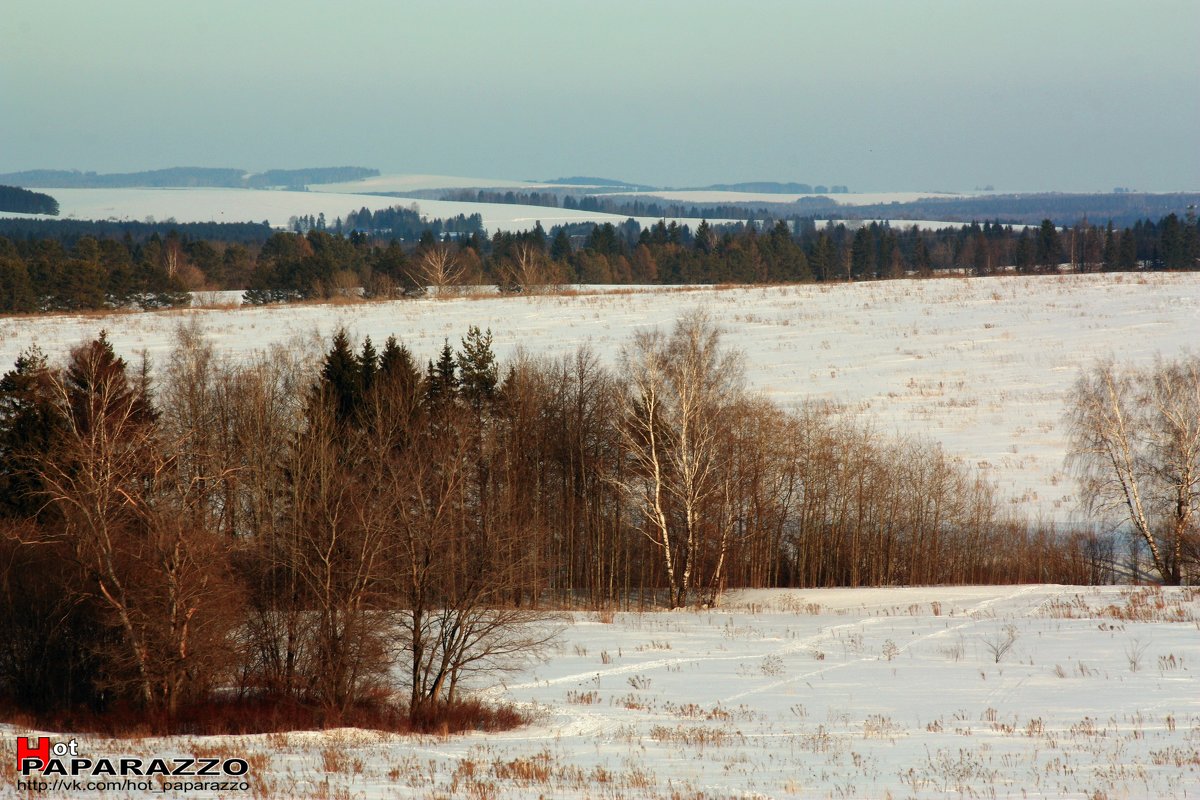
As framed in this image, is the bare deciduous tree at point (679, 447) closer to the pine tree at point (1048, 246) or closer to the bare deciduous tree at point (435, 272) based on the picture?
the bare deciduous tree at point (435, 272)

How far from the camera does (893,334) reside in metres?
65.9

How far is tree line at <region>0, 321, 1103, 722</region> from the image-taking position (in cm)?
2266

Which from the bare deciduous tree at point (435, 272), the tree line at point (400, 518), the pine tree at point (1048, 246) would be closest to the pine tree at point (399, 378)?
the tree line at point (400, 518)

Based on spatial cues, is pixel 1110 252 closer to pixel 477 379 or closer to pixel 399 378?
pixel 477 379

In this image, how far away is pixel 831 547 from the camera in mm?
39562

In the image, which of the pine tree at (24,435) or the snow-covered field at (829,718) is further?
the pine tree at (24,435)

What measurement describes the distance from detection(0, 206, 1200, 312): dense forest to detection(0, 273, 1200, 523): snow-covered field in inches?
388

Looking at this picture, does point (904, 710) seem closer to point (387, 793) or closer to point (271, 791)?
point (387, 793)

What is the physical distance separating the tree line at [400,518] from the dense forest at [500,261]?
42765mm

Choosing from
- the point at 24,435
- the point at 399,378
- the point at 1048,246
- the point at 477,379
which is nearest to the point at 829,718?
the point at 399,378

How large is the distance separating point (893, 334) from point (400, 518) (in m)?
49.1

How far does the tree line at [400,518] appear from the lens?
22.7 meters

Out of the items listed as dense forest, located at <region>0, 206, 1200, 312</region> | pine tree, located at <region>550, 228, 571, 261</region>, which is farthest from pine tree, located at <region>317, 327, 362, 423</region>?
pine tree, located at <region>550, 228, 571, 261</region>

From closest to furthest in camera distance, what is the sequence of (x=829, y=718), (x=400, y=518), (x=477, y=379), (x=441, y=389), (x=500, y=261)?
(x=829, y=718), (x=400, y=518), (x=441, y=389), (x=477, y=379), (x=500, y=261)
